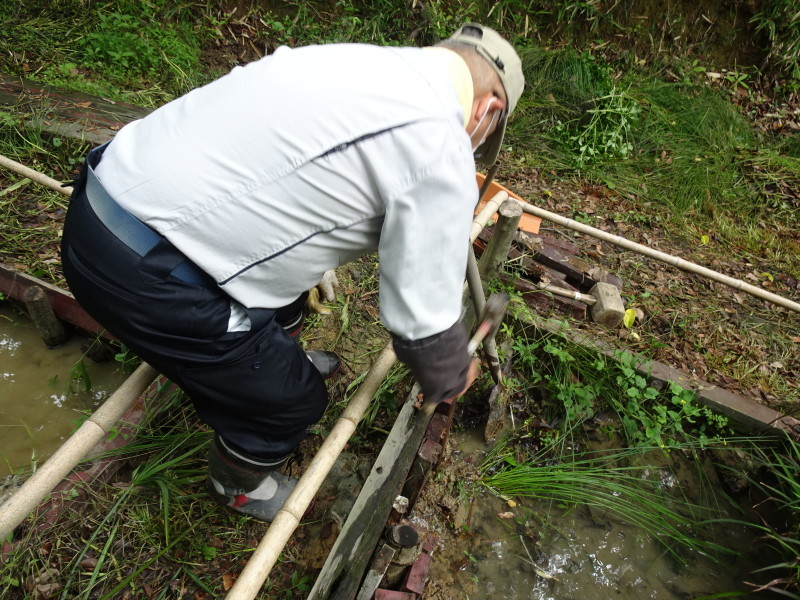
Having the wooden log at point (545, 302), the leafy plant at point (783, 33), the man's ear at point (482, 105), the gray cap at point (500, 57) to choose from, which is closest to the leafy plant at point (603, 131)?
the leafy plant at point (783, 33)

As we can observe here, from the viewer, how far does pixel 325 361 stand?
9.04 feet

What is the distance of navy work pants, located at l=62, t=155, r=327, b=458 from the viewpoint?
1.32 metres

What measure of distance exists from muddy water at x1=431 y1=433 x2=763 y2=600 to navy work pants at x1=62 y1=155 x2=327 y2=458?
Answer: 1.49 metres

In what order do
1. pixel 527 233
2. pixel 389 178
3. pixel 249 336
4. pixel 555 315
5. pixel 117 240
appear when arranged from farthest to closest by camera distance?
pixel 527 233 → pixel 555 315 → pixel 249 336 → pixel 117 240 → pixel 389 178

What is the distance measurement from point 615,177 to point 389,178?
Result: 188 inches

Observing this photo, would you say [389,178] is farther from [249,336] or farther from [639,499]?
[639,499]

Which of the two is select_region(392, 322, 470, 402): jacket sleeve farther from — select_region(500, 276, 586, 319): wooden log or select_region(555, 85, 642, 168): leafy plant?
select_region(555, 85, 642, 168): leafy plant

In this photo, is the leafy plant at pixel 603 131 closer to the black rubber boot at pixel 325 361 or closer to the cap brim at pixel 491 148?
the black rubber boot at pixel 325 361

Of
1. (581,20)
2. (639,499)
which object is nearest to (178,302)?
(639,499)

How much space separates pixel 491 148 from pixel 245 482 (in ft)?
5.17

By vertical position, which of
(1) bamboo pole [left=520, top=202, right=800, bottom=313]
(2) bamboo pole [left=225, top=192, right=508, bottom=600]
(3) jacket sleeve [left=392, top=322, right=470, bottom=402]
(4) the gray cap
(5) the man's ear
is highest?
(4) the gray cap

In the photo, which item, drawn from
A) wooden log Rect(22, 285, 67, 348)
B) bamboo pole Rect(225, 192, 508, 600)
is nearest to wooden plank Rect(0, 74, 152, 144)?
wooden log Rect(22, 285, 67, 348)

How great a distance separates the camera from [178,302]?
1331 mm

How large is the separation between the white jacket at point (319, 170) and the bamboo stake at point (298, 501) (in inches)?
20.3
